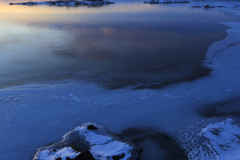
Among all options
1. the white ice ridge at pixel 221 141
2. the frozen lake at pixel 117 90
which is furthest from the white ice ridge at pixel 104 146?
the white ice ridge at pixel 221 141

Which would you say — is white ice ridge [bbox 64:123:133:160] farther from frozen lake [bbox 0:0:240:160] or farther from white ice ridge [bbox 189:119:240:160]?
white ice ridge [bbox 189:119:240:160]

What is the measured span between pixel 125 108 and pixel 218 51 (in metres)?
5.74

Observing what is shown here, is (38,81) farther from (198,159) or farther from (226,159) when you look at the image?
(226,159)

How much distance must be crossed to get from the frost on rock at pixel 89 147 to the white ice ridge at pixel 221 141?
1081mm

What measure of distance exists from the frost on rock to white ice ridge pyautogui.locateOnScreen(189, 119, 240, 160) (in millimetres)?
1081

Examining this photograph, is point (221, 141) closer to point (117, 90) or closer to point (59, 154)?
point (117, 90)

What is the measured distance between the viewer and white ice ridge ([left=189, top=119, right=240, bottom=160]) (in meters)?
2.85

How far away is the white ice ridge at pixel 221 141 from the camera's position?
2847 millimetres

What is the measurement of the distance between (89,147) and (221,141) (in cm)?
226

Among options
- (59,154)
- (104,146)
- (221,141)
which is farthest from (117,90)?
(221,141)

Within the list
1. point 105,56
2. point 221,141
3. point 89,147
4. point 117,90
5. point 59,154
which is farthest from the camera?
point 105,56

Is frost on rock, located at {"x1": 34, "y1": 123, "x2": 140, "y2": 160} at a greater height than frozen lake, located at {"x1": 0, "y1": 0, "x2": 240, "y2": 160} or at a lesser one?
lesser

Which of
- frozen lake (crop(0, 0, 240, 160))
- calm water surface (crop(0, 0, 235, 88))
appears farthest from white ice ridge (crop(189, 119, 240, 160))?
calm water surface (crop(0, 0, 235, 88))

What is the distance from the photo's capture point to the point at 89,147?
9.39ft
